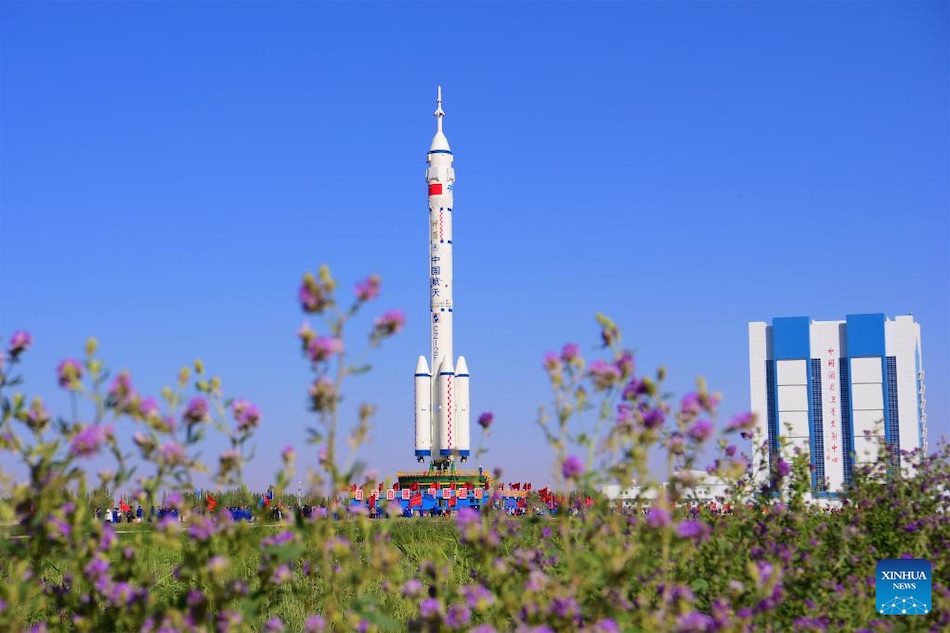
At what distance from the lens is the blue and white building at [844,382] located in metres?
82.8

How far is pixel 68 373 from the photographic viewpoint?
16.1 ft

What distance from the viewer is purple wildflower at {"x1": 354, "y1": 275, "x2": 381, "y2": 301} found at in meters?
4.71

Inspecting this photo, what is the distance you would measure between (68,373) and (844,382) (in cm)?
8638

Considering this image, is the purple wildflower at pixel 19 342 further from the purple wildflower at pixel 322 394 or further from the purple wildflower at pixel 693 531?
the purple wildflower at pixel 693 531

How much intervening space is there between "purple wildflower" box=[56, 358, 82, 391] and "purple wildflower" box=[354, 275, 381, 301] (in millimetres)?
1472

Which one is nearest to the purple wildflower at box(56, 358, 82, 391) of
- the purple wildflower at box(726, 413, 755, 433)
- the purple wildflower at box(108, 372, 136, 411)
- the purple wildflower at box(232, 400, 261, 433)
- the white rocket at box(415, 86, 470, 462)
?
the purple wildflower at box(108, 372, 136, 411)

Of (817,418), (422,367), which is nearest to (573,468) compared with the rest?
(422,367)

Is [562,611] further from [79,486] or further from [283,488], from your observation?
[79,486]

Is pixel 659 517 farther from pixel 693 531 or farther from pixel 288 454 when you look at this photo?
pixel 288 454

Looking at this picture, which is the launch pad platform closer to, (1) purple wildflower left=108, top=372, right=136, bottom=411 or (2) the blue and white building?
(2) the blue and white building

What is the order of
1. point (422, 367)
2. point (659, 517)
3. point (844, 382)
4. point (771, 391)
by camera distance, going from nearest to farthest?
point (659, 517) → point (422, 367) → point (844, 382) → point (771, 391)
